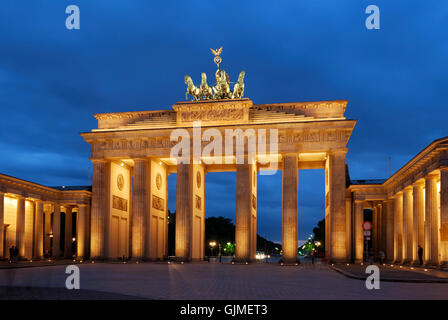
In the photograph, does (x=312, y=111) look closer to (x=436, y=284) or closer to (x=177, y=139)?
(x=177, y=139)

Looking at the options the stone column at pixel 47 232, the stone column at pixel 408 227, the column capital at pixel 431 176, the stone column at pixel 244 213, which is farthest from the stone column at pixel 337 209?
the stone column at pixel 47 232

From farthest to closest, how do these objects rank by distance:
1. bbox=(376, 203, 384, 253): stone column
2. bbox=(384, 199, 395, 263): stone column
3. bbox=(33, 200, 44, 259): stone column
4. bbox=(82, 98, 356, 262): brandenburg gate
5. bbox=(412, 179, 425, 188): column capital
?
bbox=(376, 203, 384, 253): stone column, bbox=(33, 200, 44, 259): stone column, bbox=(384, 199, 395, 263): stone column, bbox=(82, 98, 356, 262): brandenburg gate, bbox=(412, 179, 425, 188): column capital

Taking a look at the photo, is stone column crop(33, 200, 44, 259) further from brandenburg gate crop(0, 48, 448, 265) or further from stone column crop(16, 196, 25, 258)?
stone column crop(16, 196, 25, 258)

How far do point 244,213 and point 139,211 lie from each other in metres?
11.4

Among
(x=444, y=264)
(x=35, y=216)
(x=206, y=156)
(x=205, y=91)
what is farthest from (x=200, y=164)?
(x=444, y=264)

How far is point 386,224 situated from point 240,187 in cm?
1847

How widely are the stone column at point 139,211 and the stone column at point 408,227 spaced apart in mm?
26599

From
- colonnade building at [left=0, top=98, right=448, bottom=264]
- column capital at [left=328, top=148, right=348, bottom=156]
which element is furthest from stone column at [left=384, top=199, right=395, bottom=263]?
column capital at [left=328, top=148, right=348, bottom=156]

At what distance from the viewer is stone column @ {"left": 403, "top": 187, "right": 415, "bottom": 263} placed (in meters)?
48.4

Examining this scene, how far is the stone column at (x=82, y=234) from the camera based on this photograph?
6047cm

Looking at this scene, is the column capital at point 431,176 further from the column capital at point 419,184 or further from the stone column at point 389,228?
the stone column at point 389,228

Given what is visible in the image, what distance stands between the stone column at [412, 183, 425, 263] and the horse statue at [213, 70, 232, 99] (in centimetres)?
2258
